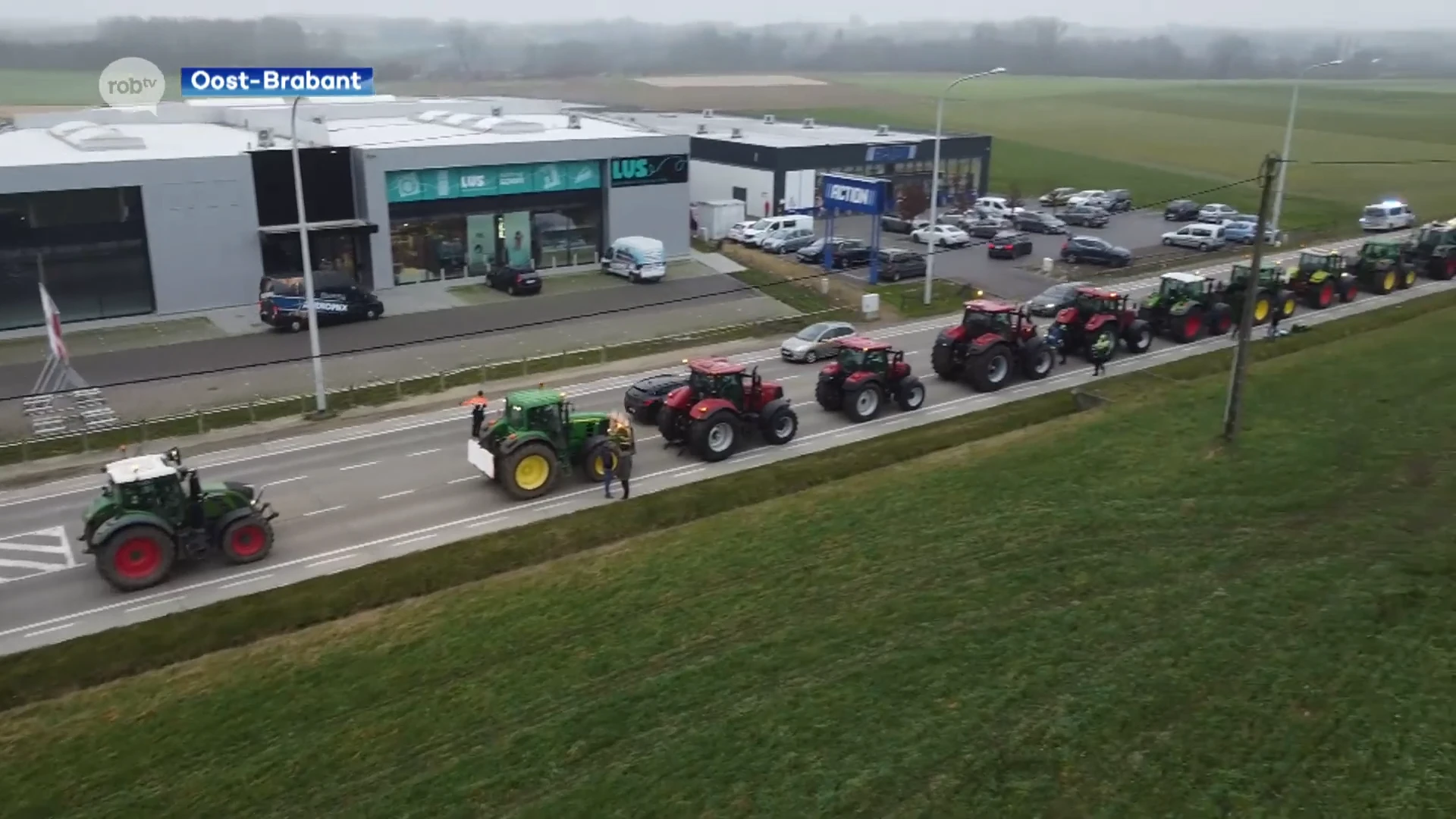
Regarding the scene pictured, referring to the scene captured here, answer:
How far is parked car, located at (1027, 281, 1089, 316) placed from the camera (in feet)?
126

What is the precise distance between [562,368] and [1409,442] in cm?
2175

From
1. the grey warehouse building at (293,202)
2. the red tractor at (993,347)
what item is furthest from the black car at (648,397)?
the grey warehouse building at (293,202)

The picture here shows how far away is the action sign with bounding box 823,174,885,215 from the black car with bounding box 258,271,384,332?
18.2 metres

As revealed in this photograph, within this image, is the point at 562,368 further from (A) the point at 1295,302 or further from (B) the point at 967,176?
(B) the point at 967,176

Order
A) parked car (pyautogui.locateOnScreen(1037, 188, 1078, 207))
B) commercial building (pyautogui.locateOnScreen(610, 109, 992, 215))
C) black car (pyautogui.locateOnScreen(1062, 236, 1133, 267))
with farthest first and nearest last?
1. parked car (pyautogui.locateOnScreen(1037, 188, 1078, 207))
2. commercial building (pyautogui.locateOnScreen(610, 109, 992, 215))
3. black car (pyautogui.locateOnScreen(1062, 236, 1133, 267))

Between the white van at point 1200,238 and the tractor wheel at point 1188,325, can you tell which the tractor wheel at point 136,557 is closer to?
the tractor wheel at point 1188,325

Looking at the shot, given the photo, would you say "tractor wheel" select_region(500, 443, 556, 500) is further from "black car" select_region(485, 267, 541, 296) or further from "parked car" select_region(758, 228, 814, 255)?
"parked car" select_region(758, 228, 814, 255)

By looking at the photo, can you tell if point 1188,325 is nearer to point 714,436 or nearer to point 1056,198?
point 714,436

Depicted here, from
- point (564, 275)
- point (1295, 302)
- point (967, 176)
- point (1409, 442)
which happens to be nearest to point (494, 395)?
point (564, 275)

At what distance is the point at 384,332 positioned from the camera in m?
37.7

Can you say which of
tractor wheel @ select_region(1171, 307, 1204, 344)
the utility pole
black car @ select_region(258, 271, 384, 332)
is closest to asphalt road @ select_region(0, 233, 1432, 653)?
tractor wheel @ select_region(1171, 307, 1204, 344)

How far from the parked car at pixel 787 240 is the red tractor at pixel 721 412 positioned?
24941 millimetres

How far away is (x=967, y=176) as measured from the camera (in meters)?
67.6

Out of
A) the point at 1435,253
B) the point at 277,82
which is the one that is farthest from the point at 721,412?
the point at 1435,253
